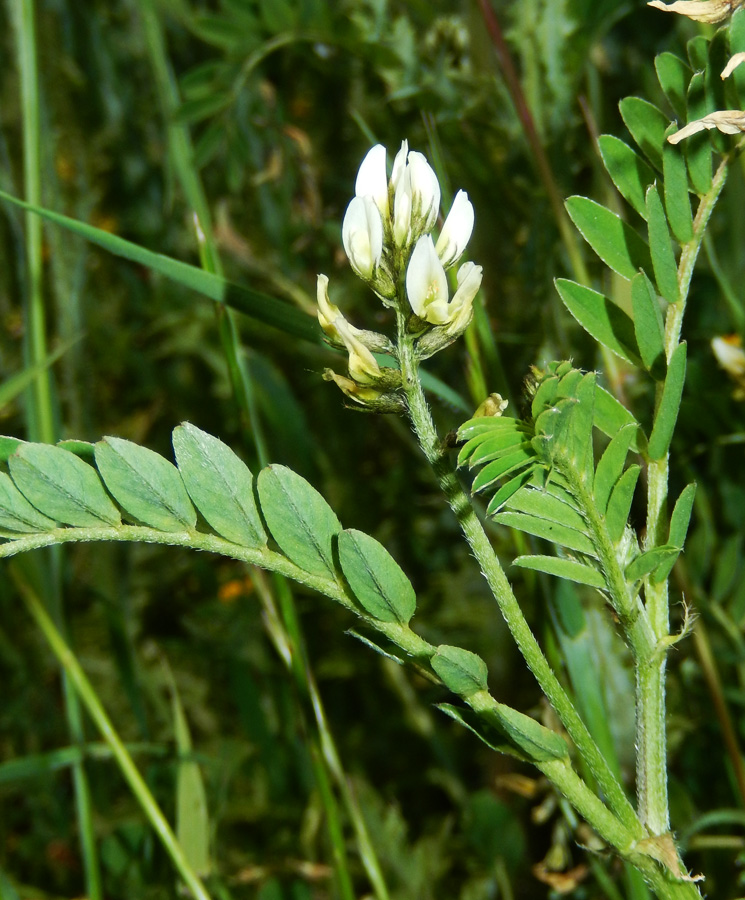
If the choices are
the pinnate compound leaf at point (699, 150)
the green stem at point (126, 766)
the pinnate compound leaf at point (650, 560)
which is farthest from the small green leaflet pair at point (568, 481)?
the green stem at point (126, 766)

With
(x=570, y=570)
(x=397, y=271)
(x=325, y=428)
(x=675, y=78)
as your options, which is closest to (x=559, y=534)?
(x=570, y=570)

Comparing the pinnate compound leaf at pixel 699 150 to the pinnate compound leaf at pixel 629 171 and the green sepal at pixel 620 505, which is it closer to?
the pinnate compound leaf at pixel 629 171

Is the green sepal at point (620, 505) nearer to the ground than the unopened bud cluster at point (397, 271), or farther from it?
nearer to the ground

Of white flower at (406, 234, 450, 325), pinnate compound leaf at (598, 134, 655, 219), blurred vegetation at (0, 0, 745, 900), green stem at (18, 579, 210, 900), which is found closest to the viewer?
white flower at (406, 234, 450, 325)

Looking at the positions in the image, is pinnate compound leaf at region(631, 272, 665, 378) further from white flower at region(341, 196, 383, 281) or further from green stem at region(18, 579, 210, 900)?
green stem at region(18, 579, 210, 900)

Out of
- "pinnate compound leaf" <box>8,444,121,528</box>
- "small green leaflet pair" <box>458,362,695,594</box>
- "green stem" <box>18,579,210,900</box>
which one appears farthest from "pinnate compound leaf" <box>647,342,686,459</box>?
"green stem" <box>18,579,210,900</box>

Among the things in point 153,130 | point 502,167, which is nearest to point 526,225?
point 502,167
